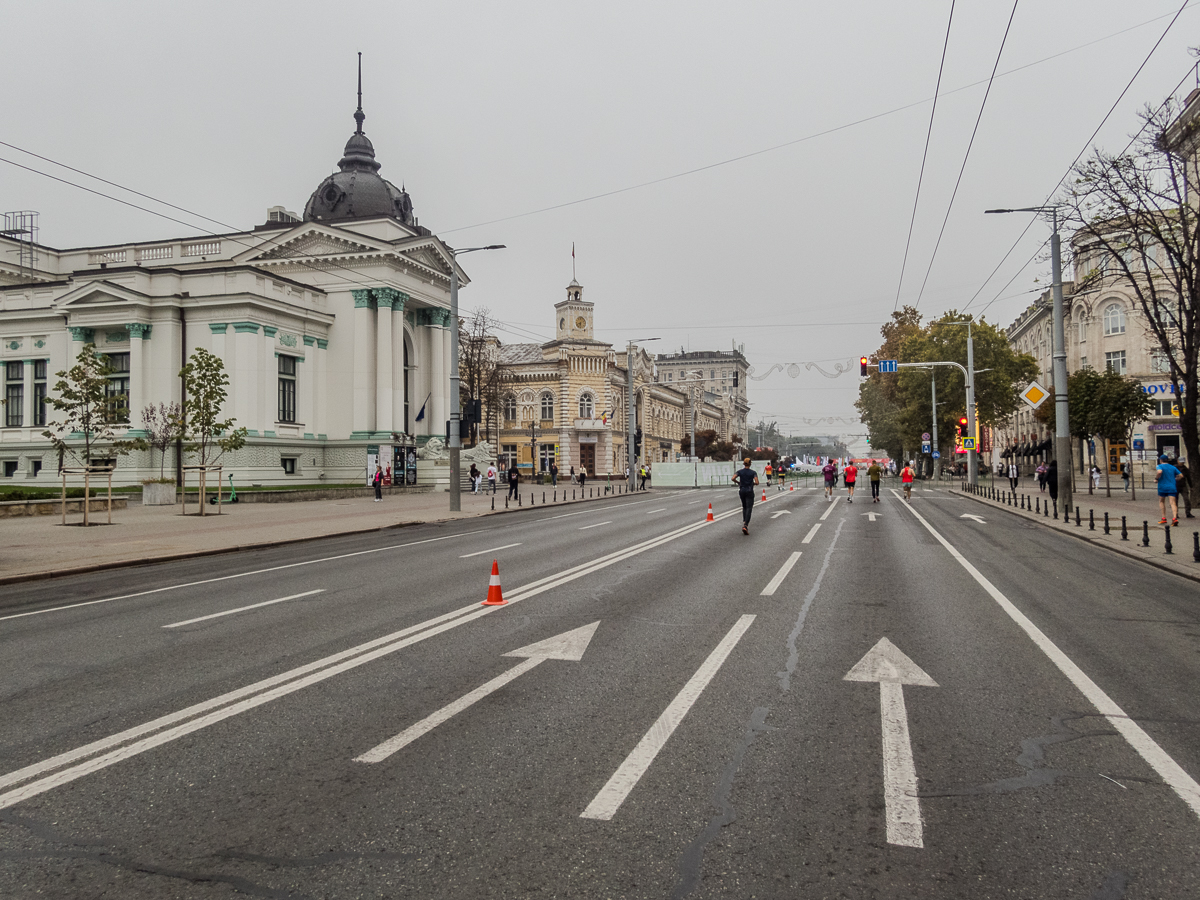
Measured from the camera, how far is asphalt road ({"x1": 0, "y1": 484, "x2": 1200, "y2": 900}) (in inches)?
131

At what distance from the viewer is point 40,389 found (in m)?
45.1

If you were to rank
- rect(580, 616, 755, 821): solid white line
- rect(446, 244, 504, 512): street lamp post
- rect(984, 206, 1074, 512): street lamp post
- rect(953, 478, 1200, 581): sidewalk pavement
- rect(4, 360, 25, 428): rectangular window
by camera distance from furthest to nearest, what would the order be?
rect(4, 360, 25, 428): rectangular window < rect(446, 244, 504, 512): street lamp post < rect(984, 206, 1074, 512): street lamp post < rect(953, 478, 1200, 581): sidewalk pavement < rect(580, 616, 755, 821): solid white line

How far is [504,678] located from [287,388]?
4396cm


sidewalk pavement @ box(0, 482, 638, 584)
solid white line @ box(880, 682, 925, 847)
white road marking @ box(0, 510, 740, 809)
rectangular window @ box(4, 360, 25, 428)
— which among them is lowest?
solid white line @ box(880, 682, 925, 847)

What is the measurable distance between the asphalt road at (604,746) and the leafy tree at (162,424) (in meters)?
27.3

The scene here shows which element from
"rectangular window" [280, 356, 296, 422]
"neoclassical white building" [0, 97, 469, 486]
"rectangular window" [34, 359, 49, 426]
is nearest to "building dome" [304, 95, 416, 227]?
"neoclassical white building" [0, 97, 469, 486]

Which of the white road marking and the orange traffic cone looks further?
the orange traffic cone

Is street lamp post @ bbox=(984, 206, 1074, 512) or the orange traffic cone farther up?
street lamp post @ bbox=(984, 206, 1074, 512)

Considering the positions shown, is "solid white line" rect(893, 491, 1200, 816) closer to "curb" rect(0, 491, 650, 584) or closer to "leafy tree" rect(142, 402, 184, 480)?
"curb" rect(0, 491, 650, 584)

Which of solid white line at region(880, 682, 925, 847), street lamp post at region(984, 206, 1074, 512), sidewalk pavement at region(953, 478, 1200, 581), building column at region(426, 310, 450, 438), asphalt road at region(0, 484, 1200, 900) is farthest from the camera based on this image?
building column at region(426, 310, 450, 438)

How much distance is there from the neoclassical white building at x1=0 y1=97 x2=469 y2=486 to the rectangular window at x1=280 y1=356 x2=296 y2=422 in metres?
0.09

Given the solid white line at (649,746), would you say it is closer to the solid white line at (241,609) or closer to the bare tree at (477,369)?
the solid white line at (241,609)

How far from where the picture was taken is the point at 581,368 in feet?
268

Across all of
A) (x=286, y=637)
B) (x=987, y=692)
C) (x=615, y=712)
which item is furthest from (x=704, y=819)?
(x=286, y=637)
